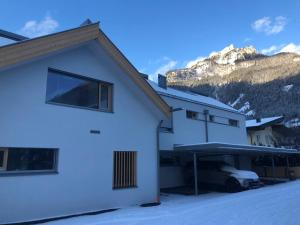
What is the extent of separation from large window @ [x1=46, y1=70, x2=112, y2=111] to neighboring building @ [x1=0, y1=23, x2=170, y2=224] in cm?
4

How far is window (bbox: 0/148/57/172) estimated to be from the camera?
9.00 metres

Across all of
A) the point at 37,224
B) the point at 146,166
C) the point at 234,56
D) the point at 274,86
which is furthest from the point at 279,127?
the point at 234,56

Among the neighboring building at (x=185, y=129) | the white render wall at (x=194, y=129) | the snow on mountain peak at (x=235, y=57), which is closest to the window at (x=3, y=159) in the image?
the neighboring building at (x=185, y=129)

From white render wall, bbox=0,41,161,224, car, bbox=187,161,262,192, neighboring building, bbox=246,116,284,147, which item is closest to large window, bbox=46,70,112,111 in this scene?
white render wall, bbox=0,41,161,224

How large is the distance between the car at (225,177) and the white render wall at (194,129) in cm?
197

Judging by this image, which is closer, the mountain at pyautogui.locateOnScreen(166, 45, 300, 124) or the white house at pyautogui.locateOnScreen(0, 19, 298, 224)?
the white house at pyautogui.locateOnScreen(0, 19, 298, 224)

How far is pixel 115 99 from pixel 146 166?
3090 mm

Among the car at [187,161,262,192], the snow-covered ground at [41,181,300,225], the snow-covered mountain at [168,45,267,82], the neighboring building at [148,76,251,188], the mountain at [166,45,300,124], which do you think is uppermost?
the snow-covered mountain at [168,45,267,82]

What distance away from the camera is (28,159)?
9.43 meters

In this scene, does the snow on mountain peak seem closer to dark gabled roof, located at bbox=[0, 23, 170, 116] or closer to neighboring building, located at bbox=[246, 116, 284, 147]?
neighboring building, located at bbox=[246, 116, 284, 147]

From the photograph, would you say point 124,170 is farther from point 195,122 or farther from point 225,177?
point 195,122

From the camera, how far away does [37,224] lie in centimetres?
884

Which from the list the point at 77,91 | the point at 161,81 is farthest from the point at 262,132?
the point at 77,91

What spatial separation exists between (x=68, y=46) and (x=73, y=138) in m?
3.09
